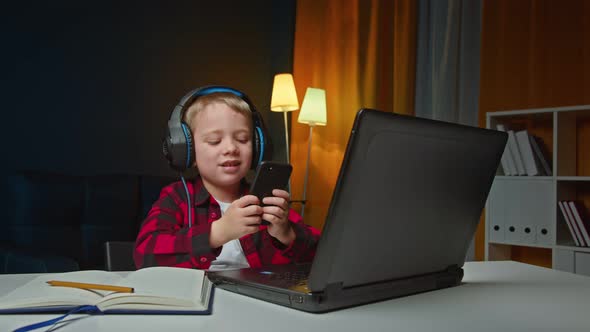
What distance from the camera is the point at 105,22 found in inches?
122

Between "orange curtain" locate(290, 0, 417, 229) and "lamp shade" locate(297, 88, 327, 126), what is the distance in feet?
0.79

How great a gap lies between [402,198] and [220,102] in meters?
0.69

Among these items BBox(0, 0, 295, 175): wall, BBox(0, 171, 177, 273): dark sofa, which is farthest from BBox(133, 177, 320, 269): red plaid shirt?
BBox(0, 0, 295, 175): wall

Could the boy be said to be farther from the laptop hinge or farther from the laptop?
the laptop hinge

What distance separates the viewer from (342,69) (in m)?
3.78

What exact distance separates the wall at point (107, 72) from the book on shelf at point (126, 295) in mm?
2220

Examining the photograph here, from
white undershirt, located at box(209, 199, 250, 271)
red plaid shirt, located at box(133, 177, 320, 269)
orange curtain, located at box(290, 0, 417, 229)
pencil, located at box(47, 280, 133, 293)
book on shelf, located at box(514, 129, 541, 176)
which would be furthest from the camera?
orange curtain, located at box(290, 0, 417, 229)

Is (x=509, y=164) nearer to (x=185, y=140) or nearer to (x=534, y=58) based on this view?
(x=534, y=58)

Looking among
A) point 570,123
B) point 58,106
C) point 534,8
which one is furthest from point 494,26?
point 58,106

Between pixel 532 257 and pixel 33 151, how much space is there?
8.89ft

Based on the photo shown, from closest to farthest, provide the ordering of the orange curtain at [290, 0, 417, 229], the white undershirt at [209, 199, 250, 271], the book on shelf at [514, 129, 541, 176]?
the white undershirt at [209, 199, 250, 271] < the book on shelf at [514, 129, 541, 176] < the orange curtain at [290, 0, 417, 229]

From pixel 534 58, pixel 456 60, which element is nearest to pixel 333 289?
pixel 534 58

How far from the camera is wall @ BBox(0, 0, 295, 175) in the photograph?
2777 mm

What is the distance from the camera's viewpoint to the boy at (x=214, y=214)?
3.56 feet
